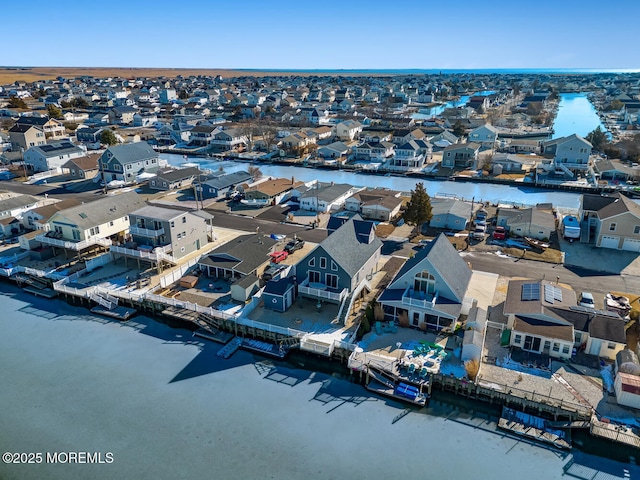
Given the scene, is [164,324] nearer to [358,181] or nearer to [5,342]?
[5,342]

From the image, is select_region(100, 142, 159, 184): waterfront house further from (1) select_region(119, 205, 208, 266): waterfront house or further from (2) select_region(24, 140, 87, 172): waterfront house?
(1) select_region(119, 205, 208, 266): waterfront house

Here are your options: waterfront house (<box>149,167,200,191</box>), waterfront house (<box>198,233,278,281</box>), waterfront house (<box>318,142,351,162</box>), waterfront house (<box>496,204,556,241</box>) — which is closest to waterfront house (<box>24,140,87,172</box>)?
waterfront house (<box>149,167,200,191</box>)

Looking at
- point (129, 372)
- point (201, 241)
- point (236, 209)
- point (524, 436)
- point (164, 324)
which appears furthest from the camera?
point (236, 209)

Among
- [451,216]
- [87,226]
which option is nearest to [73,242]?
[87,226]

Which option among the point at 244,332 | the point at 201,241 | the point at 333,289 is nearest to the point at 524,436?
the point at 333,289

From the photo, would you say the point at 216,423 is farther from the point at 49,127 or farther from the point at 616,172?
the point at 49,127

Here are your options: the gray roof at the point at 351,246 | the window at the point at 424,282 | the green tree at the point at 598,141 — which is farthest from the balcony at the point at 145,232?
the green tree at the point at 598,141

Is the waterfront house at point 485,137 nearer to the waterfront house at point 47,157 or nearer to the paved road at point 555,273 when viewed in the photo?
the paved road at point 555,273
